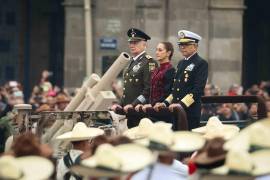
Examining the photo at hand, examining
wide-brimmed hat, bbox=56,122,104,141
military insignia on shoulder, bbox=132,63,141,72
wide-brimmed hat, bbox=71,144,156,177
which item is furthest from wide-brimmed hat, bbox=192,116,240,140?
military insignia on shoulder, bbox=132,63,141,72

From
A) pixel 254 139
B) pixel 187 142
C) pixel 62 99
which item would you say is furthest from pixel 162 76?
pixel 62 99

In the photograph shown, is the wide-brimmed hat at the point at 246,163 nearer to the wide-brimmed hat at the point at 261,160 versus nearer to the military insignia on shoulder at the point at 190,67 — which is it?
the wide-brimmed hat at the point at 261,160

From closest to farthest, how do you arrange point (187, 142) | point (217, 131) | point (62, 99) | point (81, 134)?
point (187, 142) → point (217, 131) → point (81, 134) → point (62, 99)

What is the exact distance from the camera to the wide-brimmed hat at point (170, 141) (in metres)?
10.1

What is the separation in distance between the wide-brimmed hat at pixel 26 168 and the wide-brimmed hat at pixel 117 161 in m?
0.31

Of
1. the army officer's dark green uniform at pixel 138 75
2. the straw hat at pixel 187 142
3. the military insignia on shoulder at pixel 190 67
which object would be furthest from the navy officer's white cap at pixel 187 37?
the straw hat at pixel 187 142

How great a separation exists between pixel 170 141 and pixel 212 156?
46cm

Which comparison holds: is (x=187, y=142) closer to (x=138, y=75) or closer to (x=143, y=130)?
(x=143, y=130)

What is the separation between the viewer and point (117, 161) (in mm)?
9766

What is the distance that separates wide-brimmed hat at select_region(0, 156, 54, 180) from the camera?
31.5 feet

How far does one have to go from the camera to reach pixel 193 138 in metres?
10.7

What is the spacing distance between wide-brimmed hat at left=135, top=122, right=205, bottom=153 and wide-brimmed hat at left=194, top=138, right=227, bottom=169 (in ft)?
0.92

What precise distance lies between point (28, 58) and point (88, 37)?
17.7ft

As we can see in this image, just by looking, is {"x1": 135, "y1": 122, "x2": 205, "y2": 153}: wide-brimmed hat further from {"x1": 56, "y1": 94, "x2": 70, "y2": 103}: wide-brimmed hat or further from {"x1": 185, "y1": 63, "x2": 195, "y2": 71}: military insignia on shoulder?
{"x1": 56, "y1": 94, "x2": 70, "y2": 103}: wide-brimmed hat
